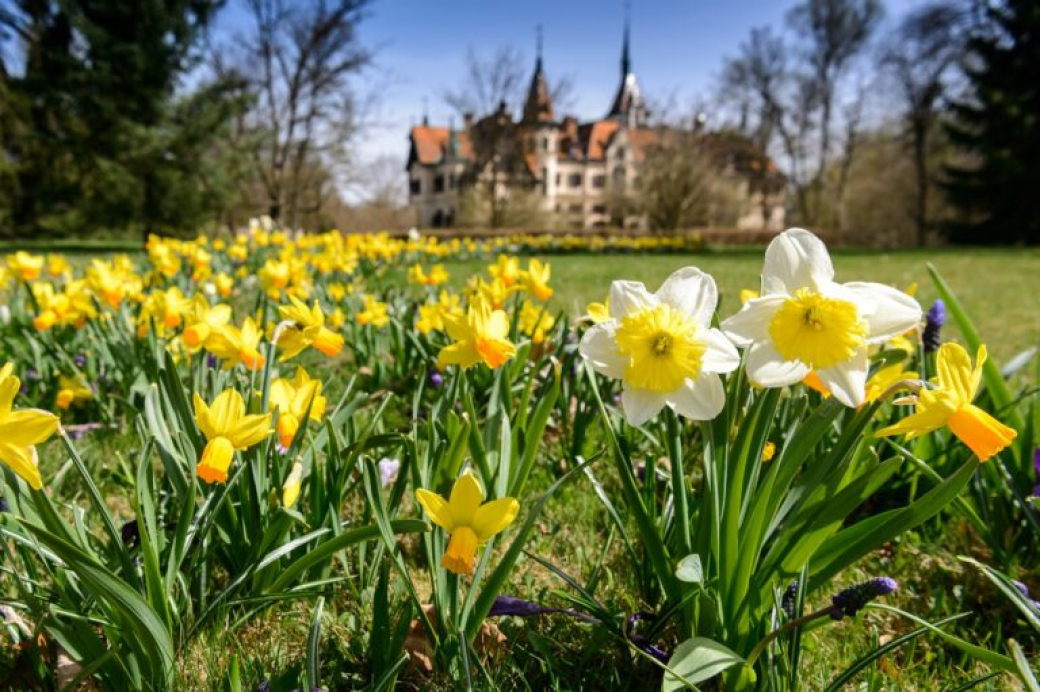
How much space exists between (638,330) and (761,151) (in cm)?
3147

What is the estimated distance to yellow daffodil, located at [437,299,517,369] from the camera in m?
1.12

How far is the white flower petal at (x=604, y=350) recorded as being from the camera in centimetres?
88

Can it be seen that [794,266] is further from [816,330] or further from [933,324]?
[933,324]

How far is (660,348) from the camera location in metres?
0.84

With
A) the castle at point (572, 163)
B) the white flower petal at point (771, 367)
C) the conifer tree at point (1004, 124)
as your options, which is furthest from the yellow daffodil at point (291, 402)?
the castle at point (572, 163)

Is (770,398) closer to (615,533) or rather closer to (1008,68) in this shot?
(615,533)

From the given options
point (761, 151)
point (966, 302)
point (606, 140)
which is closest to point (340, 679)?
point (966, 302)

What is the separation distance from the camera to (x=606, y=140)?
5116cm

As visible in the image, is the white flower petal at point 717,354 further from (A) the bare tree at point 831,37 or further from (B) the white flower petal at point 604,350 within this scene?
(A) the bare tree at point 831,37

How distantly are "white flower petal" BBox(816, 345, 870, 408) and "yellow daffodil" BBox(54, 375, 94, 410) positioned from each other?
215 cm

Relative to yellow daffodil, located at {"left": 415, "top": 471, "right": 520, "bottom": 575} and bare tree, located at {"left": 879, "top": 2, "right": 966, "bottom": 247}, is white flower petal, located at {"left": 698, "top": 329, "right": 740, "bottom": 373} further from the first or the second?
bare tree, located at {"left": 879, "top": 2, "right": 966, "bottom": 247}

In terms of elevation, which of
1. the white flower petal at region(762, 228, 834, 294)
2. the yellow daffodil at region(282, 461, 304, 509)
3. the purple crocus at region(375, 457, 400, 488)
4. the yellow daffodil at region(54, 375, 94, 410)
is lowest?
the purple crocus at region(375, 457, 400, 488)


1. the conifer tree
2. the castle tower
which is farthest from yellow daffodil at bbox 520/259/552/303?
the castle tower

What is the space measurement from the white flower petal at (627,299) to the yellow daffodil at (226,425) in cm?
52
